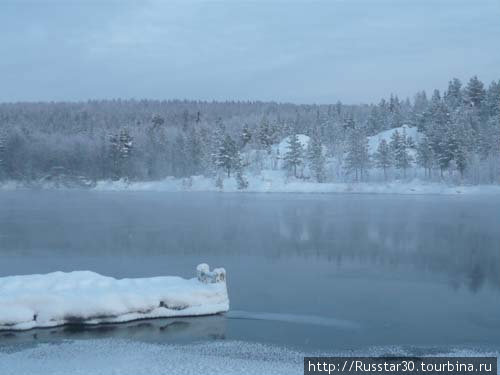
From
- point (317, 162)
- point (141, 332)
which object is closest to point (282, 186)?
point (317, 162)

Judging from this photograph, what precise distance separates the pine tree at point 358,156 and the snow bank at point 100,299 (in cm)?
6647

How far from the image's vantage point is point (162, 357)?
40.8ft

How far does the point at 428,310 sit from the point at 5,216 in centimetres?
3411

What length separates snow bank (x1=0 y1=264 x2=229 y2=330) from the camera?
14.9 metres

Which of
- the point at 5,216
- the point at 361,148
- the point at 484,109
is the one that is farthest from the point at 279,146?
the point at 5,216

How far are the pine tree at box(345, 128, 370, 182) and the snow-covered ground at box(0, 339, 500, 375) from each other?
6920 centimetres

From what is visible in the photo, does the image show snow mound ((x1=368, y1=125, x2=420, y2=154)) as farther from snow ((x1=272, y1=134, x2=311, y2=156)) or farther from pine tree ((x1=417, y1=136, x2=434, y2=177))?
pine tree ((x1=417, y1=136, x2=434, y2=177))

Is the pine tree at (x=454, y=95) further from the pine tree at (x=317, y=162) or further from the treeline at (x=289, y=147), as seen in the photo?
the pine tree at (x=317, y=162)

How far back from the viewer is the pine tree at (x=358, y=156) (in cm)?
8125

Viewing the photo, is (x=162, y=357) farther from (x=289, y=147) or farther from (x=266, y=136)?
(x=266, y=136)

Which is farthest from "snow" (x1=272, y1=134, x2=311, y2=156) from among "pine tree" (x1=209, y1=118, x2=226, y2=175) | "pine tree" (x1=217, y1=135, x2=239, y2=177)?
"pine tree" (x1=217, y1=135, x2=239, y2=177)

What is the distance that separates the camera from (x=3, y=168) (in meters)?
93.6

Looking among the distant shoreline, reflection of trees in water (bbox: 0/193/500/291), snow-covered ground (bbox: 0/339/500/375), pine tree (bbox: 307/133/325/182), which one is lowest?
the distant shoreline

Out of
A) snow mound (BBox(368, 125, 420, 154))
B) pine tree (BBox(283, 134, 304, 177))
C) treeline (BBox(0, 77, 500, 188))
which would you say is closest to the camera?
treeline (BBox(0, 77, 500, 188))
